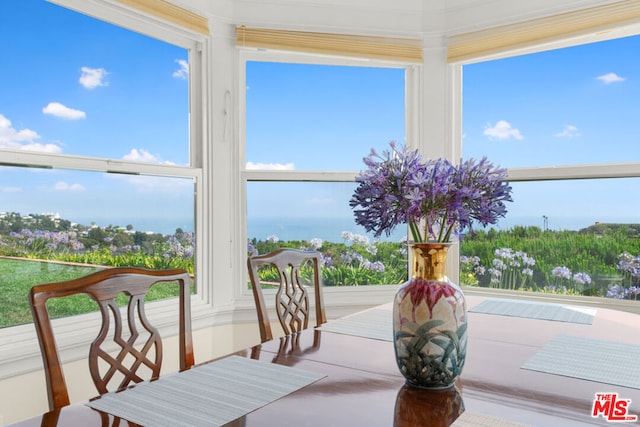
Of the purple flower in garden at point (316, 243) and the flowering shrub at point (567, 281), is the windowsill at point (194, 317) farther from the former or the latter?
the purple flower in garden at point (316, 243)

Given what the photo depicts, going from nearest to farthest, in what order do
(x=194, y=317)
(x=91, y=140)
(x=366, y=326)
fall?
(x=366, y=326), (x=91, y=140), (x=194, y=317)

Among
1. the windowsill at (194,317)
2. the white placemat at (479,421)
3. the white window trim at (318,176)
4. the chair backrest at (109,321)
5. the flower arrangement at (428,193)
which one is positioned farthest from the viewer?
the white window trim at (318,176)

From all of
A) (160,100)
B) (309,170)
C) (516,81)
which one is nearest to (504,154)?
(516,81)

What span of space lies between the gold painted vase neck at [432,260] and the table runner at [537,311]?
0.92 m

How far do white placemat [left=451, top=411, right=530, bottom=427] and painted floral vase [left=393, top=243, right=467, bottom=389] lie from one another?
0.47 feet

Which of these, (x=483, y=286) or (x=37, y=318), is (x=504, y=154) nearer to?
(x=483, y=286)

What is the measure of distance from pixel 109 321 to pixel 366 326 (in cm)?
84

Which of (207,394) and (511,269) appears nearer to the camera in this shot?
(207,394)

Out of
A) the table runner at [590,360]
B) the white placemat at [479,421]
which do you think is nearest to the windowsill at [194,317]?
the table runner at [590,360]

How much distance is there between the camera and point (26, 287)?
6.71 feet

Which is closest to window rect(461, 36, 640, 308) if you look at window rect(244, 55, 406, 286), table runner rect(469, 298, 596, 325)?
window rect(244, 55, 406, 286)

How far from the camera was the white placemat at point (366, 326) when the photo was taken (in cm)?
159

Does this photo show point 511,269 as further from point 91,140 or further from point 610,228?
point 91,140

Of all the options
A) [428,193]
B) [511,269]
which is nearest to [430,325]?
[428,193]
